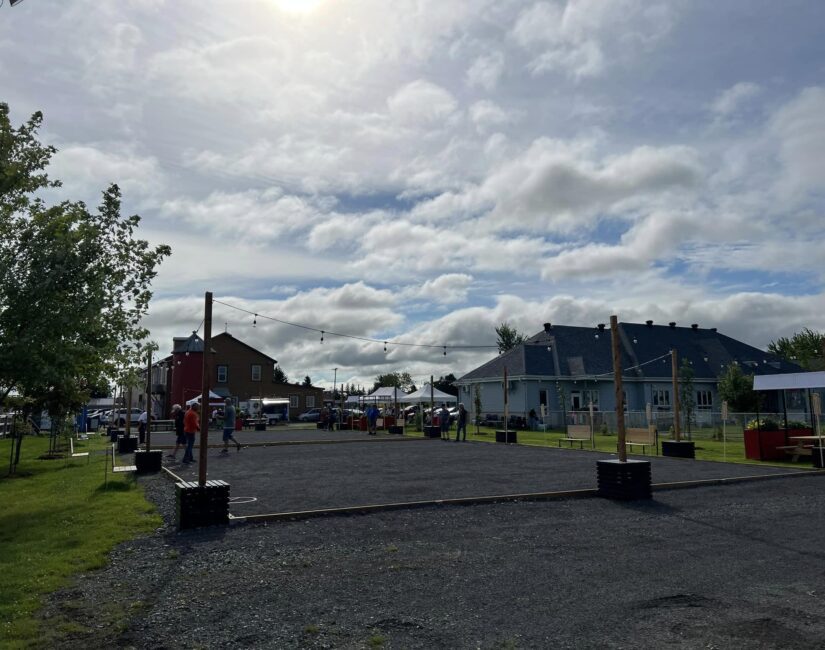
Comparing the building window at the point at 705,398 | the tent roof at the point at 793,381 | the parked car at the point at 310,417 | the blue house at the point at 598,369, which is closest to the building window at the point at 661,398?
the blue house at the point at 598,369

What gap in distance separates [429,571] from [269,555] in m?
2.09

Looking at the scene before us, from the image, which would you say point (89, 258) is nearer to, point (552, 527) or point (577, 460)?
point (552, 527)

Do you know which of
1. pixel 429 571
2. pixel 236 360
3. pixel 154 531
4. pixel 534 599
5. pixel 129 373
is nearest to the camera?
pixel 534 599

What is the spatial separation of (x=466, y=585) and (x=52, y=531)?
22.0ft

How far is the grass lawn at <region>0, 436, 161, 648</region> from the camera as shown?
581 cm

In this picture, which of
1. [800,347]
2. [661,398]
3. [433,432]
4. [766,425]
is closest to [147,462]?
[766,425]

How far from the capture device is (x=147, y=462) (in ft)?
56.0

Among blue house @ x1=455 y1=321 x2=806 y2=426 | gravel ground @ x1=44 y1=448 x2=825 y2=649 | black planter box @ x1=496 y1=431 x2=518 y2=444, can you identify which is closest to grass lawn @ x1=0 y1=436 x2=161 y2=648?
gravel ground @ x1=44 y1=448 x2=825 y2=649

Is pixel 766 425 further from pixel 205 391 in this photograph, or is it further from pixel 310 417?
pixel 310 417

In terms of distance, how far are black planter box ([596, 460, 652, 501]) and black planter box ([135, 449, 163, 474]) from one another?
11.8 m

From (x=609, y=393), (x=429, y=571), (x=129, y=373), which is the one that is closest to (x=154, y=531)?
(x=429, y=571)

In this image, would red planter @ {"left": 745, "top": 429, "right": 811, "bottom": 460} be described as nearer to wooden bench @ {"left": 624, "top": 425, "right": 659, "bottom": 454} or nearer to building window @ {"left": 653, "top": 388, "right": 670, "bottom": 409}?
wooden bench @ {"left": 624, "top": 425, "right": 659, "bottom": 454}

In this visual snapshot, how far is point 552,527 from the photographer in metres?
9.45

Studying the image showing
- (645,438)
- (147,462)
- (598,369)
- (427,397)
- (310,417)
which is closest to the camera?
(147,462)
